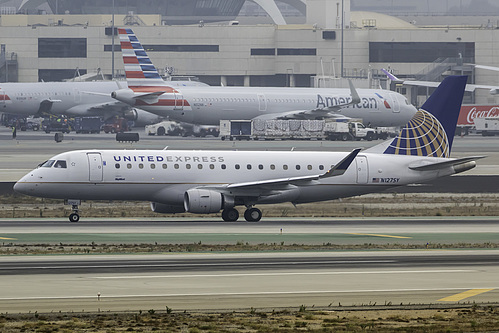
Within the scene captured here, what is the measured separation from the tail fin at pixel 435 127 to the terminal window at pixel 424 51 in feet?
403

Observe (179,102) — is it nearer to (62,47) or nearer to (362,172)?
(362,172)

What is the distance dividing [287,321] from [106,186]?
25.9 metres

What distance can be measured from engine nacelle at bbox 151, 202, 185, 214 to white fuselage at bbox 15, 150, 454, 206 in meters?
0.39

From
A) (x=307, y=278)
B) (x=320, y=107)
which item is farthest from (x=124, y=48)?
(x=307, y=278)

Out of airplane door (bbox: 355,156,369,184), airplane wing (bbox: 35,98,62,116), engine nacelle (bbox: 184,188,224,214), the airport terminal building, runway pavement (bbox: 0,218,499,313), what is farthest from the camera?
the airport terminal building

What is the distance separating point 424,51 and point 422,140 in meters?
124

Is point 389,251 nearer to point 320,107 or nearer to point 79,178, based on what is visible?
point 79,178

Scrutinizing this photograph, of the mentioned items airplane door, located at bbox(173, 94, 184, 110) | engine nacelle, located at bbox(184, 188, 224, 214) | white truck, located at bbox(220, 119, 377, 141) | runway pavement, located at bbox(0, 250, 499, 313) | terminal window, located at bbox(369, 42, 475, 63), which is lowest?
runway pavement, located at bbox(0, 250, 499, 313)

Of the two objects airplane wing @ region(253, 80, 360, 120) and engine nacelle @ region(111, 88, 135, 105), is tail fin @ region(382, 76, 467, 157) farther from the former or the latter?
airplane wing @ region(253, 80, 360, 120)

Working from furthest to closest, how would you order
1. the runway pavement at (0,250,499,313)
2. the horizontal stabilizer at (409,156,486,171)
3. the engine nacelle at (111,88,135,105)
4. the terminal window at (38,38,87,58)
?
the terminal window at (38,38,87,58) < the engine nacelle at (111,88,135,105) < the horizontal stabilizer at (409,156,486,171) < the runway pavement at (0,250,499,313)

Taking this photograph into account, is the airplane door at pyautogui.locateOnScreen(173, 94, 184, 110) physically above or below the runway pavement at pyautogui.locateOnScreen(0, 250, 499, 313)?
above

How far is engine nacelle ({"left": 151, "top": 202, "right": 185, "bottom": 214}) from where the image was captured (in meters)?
48.6

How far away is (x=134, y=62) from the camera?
351 ft

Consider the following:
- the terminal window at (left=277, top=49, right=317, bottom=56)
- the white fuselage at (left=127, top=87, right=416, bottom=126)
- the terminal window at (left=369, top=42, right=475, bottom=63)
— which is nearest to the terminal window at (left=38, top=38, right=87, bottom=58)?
the terminal window at (left=277, top=49, right=317, bottom=56)
